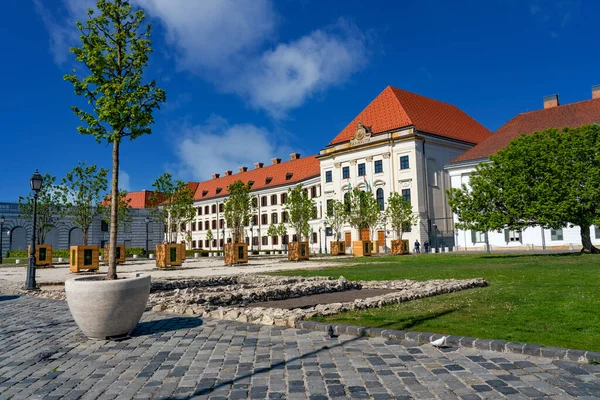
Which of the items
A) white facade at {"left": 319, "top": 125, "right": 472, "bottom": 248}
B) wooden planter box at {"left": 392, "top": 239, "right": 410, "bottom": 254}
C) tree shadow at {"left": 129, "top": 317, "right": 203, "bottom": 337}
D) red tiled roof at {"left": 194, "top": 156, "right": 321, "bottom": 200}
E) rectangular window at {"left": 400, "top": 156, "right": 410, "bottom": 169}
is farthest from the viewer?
red tiled roof at {"left": 194, "top": 156, "right": 321, "bottom": 200}

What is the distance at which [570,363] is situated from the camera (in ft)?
19.1

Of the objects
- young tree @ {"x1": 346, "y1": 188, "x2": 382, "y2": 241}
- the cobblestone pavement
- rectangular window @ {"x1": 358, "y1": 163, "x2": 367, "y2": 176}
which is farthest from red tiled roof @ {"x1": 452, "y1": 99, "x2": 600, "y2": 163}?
the cobblestone pavement

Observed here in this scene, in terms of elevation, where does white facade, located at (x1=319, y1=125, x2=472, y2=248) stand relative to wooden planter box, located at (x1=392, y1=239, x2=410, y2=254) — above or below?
above

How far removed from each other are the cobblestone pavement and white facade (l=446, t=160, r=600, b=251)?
1547 inches

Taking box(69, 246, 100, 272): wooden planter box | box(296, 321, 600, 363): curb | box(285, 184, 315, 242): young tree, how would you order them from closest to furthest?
box(296, 321, 600, 363): curb < box(69, 246, 100, 272): wooden planter box < box(285, 184, 315, 242): young tree

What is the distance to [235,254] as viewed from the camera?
1451 inches

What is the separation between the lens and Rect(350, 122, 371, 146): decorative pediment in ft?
199

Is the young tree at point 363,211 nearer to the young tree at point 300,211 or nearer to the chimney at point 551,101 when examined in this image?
the young tree at point 300,211

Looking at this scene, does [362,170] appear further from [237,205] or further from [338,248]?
[237,205]

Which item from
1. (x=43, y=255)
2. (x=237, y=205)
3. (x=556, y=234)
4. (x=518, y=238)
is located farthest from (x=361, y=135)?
(x=43, y=255)

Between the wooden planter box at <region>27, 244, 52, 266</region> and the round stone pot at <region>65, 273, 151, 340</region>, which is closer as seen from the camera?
the round stone pot at <region>65, 273, 151, 340</region>

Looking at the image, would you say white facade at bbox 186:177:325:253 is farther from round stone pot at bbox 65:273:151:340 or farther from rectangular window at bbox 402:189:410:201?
round stone pot at bbox 65:273:151:340

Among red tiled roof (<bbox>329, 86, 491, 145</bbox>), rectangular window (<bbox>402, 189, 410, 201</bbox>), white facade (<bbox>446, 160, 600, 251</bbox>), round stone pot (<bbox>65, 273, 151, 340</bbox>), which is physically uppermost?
red tiled roof (<bbox>329, 86, 491, 145</bbox>)

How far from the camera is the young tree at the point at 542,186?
30.2 metres
